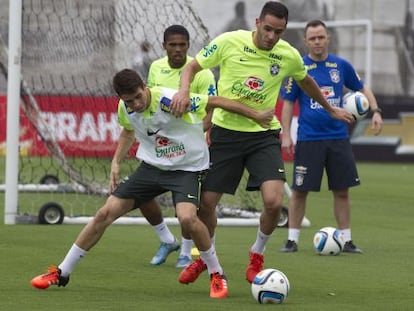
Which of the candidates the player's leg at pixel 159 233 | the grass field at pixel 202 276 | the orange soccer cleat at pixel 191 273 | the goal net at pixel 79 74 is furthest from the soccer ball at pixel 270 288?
the goal net at pixel 79 74

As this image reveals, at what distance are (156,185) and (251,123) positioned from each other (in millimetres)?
1016

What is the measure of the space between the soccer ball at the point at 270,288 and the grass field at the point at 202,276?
0.26 ft

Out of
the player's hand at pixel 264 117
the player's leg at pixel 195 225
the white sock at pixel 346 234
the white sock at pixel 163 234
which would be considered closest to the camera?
the player's leg at pixel 195 225

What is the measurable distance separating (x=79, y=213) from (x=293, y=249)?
4.01m

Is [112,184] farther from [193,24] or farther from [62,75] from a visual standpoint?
[62,75]

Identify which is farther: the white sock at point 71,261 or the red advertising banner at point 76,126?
the red advertising banner at point 76,126

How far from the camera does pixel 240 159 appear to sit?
9.30 metres

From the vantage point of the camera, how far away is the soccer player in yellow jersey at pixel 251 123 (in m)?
9.06

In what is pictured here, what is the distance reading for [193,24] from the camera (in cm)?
1347

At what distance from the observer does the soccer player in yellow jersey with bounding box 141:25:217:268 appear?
32.8 ft

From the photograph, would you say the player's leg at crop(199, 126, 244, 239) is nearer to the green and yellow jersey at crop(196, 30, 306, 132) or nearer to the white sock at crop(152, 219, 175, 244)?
the green and yellow jersey at crop(196, 30, 306, 132)

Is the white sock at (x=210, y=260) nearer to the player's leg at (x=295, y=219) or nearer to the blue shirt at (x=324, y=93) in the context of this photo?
the player's leg at (x=295, y=219)

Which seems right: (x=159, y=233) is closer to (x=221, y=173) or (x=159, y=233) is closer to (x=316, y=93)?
(x=221, y=173)

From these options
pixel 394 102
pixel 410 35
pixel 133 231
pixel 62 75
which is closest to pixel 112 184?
pixel 133 231
